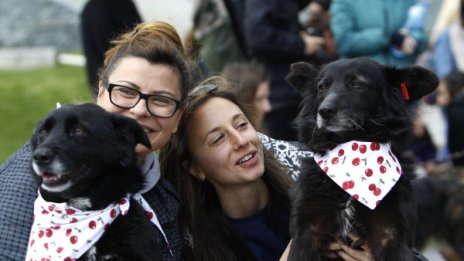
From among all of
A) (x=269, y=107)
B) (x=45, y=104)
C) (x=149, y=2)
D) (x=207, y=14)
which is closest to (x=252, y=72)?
(x=269, y=107)

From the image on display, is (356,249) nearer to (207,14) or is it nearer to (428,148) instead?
(207,14)

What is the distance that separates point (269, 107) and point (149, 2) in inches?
253

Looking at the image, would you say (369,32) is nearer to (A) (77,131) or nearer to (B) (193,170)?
Answer: (B) (193,170)

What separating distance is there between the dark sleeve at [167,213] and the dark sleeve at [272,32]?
2.43 m

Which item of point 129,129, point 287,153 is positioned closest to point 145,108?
point 129,129

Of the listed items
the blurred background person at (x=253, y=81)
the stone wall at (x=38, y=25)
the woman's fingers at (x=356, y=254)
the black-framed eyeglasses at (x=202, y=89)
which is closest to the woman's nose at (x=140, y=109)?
the black-framed eyeglasses at (x=202, y=89)

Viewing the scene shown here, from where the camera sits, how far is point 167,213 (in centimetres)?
336

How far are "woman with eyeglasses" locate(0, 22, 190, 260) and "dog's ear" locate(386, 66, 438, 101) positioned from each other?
881 mm

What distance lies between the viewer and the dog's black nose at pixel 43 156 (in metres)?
2.67

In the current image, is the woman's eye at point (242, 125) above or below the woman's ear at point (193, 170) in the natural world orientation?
above

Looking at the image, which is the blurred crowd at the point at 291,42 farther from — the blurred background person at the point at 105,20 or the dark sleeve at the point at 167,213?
the dark sleeve at the point at 167,213

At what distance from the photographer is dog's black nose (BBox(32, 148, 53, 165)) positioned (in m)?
2.67

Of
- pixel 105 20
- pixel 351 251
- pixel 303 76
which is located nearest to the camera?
pixel 351 251

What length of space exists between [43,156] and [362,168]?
119 centimetres
